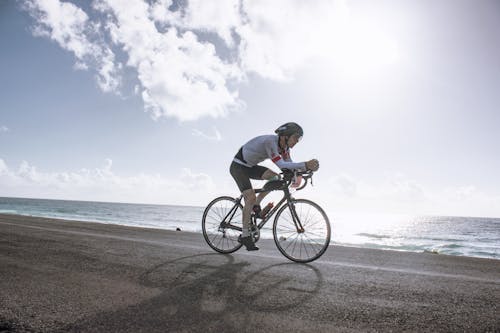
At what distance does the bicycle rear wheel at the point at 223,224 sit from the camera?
6449mm

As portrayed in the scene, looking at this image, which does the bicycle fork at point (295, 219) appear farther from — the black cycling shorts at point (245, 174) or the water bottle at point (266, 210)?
the black cycling shorts at point (245, 174)

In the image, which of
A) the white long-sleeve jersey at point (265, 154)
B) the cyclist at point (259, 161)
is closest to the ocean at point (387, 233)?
the cyclist at point (259, 161)

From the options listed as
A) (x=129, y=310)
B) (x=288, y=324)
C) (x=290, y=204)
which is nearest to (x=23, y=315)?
(x=129, y=310)

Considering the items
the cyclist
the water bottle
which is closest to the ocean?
the water bottle

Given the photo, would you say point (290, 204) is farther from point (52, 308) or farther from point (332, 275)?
point (52, 308)

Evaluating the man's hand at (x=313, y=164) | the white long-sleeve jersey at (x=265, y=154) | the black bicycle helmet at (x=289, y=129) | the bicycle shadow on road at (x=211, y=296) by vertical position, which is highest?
the black bicycle helmet at (x=289, y=129)

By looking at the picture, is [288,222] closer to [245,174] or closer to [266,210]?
[266,210]

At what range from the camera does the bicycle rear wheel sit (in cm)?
645

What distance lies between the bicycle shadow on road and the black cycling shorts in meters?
1.82

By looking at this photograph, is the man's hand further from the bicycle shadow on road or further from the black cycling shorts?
the bicycle shadow on road

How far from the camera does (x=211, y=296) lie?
301cm

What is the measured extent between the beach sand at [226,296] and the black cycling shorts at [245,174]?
5.26ft

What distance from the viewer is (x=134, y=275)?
3.81 m

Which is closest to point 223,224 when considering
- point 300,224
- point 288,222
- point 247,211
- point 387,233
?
point 247,211
